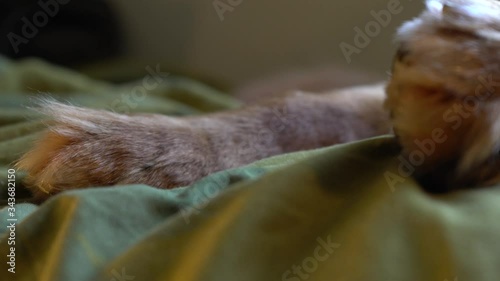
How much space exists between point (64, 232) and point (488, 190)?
374 mm

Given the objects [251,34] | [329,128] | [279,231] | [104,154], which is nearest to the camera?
[279,231]

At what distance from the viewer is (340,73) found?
1560 millimetres

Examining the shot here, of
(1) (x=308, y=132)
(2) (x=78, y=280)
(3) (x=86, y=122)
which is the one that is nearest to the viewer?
(2) (x=78, y=280)

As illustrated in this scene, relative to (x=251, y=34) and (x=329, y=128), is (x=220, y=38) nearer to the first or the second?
(x=251, y=34)

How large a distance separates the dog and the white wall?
64 centimetres

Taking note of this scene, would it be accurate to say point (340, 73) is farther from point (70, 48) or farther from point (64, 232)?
point (64, 232)

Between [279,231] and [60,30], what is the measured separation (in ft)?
4.88

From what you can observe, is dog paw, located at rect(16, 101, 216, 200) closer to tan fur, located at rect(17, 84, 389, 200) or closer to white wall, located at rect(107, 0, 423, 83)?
tan fur, located at rect(17, 84, 389, 200)

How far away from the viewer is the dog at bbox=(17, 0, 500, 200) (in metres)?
0.54

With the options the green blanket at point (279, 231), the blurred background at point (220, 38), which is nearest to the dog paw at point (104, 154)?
the green blanket at point (279, 231)

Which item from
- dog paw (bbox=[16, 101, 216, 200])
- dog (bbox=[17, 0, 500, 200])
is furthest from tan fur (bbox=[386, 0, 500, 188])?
dog paw (bbox=[16, 101, 216, 200])

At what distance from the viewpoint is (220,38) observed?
69.1 inches

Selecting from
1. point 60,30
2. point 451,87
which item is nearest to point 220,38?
point 60,30

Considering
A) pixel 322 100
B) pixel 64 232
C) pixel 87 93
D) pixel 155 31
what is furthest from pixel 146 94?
pixel 64 232
